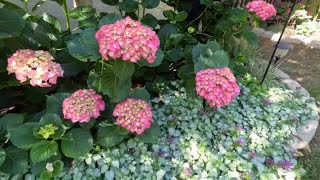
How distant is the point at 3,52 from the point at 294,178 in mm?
1832

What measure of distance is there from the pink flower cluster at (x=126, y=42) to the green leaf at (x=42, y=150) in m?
0.49

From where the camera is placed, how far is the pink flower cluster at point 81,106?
1.43 meters

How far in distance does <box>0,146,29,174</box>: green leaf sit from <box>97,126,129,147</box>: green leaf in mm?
369

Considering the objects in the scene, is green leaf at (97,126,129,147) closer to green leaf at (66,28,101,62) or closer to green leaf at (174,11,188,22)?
green leaf at (66,28,101,62)

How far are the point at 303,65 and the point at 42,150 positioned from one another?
9.38 ft

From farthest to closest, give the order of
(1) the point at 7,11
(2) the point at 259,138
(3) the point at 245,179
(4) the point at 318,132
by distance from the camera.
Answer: (4) the point at 318,132, (2) the point at 259,138, (3) the point at 245,179, (1) the point at 7,11

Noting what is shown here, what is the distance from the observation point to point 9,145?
162cm

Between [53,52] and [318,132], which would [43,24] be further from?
[318,132]

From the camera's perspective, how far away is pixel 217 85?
4.95ft

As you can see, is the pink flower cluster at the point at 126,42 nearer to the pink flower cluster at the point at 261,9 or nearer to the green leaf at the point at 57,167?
the green leaf at the point at 57,167

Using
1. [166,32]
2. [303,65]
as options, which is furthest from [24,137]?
[303,65]

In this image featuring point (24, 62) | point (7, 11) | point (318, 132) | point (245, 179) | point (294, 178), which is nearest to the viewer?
point (24, 62)

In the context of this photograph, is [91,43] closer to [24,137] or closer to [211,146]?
[24,137]

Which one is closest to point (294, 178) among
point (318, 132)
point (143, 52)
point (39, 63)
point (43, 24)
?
point (318, 132)
